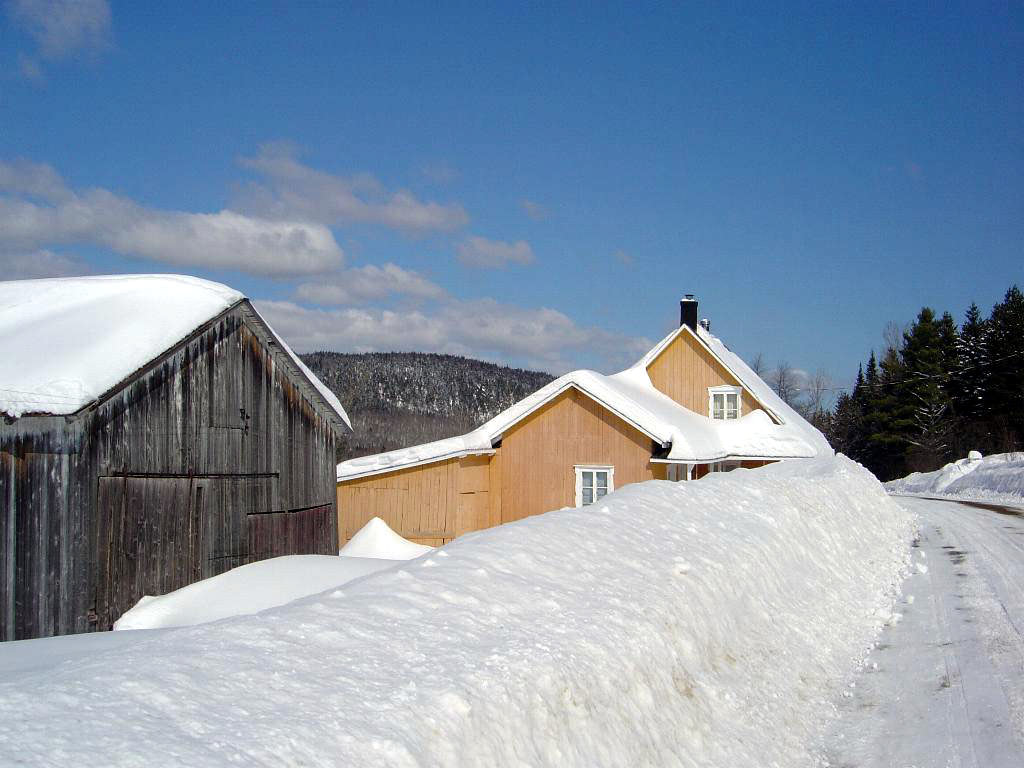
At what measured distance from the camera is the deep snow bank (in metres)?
3.61

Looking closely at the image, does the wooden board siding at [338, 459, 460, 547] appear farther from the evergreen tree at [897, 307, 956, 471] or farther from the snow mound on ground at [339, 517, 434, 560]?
the evergreen tree at [897, 307, 956, 471]

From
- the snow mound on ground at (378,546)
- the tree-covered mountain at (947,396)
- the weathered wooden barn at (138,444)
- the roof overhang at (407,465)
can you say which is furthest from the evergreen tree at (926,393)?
the weathered wooden barn at (138,444)

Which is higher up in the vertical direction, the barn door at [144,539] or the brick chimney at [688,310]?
the brick chimney at [688,310]

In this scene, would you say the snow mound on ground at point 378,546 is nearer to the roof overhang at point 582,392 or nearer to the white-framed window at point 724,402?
the roof overhang at point 582,392

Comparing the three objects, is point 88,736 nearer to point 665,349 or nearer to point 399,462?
point 399,462

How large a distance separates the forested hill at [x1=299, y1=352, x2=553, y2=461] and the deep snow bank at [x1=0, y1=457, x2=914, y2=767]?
224ft

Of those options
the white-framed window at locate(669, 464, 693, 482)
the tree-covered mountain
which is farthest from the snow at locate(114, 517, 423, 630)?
the tree-covered mountain

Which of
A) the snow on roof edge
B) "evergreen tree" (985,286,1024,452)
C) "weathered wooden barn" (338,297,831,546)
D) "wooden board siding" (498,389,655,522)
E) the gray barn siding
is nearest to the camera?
the gray barn siding

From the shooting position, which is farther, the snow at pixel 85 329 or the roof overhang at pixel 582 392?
the roof overhang at pixel 582 392

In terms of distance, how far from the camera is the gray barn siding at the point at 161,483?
1135 centimetres

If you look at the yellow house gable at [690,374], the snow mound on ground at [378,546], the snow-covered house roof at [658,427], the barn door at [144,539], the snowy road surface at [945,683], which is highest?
the yellow house gable at [690,374]

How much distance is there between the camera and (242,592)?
38.1 feet

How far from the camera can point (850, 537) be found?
1373cm

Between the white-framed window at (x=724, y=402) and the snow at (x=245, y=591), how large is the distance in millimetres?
18489
